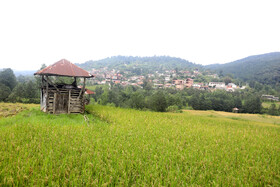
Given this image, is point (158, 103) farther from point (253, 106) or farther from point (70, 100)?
point (253, 106)

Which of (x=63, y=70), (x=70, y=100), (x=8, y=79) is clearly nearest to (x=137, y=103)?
(x=70, y=100)

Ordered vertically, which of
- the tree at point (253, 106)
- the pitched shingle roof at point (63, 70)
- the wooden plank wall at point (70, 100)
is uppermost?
the pitched shingle roof at point (63, 70)

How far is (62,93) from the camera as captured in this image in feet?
47.3

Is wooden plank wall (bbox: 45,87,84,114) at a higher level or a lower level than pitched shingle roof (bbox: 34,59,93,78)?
lower

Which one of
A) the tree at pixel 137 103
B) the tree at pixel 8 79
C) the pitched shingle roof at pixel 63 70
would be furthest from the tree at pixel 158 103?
the tree at pixel 8 79

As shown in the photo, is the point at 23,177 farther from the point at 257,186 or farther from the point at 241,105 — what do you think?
the point at 241,105

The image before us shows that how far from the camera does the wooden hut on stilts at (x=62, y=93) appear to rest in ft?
45.3

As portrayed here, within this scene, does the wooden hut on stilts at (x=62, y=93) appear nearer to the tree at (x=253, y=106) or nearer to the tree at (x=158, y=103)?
the tree at (x=158, y=103)

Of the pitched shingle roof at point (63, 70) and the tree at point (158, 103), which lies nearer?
the pitched shingle roof at point (63, 70)

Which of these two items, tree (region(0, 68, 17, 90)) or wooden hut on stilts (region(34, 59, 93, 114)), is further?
tree (region(0, 68, 17, 90))

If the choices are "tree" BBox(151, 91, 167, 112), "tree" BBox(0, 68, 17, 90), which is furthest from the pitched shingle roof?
"tree" BBox(0, 68, 17, 90)

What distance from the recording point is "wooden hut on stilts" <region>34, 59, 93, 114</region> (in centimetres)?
1380

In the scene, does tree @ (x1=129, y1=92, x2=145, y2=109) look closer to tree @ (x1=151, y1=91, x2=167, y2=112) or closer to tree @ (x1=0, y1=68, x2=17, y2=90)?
tree @ (x1=151, y1=91, x2=167, y2=112)

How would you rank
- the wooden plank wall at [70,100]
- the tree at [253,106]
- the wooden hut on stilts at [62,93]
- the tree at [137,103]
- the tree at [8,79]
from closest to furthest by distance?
1. the wooden hut on stilts at [62,93]
2. the wooden plank wall at [70,100]
3. the tree at [137,103]
4. the tree at [8,79]
5. the tree at [253,106]
